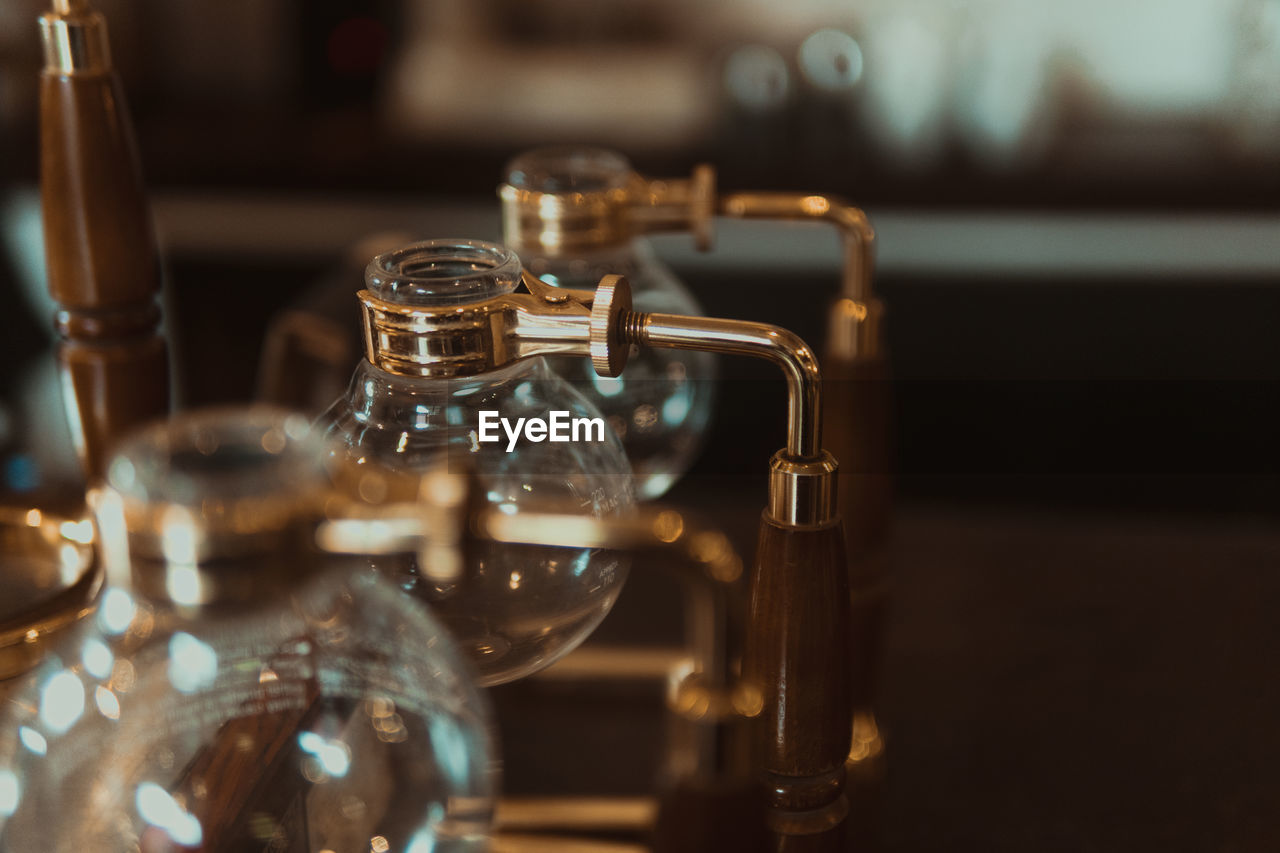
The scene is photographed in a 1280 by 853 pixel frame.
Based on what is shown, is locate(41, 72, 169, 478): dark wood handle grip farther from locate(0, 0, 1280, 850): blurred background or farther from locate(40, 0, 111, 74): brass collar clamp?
locate(0, 0, 1280, 850): blurred background

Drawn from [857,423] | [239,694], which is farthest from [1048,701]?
[239,694]

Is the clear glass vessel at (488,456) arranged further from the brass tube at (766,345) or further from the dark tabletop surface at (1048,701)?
the dark tabletop surface at (1048,701)

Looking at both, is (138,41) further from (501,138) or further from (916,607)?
(916,607)

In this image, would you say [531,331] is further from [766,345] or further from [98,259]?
[98,259]

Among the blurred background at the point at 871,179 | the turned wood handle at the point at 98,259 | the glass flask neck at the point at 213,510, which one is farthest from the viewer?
the blurred background at the point at 871,179

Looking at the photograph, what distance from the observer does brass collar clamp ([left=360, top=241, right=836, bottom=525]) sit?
35 cm

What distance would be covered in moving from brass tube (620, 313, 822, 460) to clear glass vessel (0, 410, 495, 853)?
0.36ft

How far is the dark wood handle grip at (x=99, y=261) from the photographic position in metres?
0.46

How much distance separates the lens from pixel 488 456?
0.36 meters

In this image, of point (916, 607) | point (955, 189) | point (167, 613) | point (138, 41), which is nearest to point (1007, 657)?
point (916, 607)

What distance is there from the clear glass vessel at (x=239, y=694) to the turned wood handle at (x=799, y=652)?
0.11 metres

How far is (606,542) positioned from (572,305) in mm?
74

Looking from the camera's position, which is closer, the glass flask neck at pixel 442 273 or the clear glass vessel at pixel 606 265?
the glass flask neck at pixel 442 273

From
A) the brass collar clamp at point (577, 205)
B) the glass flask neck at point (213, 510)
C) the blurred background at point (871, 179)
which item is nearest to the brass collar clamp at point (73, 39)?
the brass collar clamp at point (577, 205)
